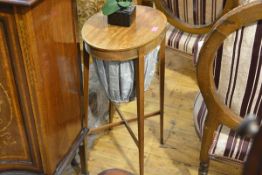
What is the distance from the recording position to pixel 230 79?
1.24m

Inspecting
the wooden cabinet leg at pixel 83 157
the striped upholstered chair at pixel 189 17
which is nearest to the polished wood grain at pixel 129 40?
the wooden cabinet leg at pixel 83 157

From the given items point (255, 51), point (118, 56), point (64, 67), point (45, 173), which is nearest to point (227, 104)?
point (255, 51)

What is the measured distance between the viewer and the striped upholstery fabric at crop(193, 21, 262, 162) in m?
1.12

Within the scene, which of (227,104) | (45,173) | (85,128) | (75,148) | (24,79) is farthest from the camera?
(85,128)

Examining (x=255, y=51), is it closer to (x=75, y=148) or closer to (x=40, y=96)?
(x=40, y=96)

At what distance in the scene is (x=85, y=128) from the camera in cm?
171

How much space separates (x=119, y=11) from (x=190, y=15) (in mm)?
673

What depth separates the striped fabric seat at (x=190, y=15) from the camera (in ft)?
6.50

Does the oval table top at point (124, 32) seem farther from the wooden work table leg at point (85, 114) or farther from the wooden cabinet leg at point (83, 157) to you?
the wooden cabinet leg at point (83, 157)

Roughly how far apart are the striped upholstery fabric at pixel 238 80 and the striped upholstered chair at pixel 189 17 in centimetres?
66

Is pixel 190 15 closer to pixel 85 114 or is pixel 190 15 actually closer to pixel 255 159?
pixel 85 114

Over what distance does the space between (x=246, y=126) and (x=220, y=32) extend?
63 cm

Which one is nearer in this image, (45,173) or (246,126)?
(246,126)

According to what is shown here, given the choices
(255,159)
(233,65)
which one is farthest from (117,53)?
(255,159)
